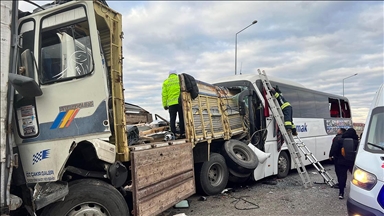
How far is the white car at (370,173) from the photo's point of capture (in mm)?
3248

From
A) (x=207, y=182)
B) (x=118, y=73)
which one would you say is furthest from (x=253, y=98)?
(x=118, y=73)

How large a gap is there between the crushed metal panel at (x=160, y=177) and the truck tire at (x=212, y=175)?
0.83m

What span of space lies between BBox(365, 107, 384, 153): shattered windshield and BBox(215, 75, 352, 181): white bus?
3778mm

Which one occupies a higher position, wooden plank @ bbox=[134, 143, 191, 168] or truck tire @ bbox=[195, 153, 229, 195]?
wooden plank @ bbox=[134, 143, 191, 168]

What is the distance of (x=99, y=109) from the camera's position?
135 inches

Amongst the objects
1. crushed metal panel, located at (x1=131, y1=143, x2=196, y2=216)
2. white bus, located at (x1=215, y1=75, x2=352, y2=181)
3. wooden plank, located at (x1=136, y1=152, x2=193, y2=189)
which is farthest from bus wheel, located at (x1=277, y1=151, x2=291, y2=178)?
wooden plank, located at (x1=136, y1=152, x2=193, y2=189)

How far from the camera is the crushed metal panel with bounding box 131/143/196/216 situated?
13.1 feet

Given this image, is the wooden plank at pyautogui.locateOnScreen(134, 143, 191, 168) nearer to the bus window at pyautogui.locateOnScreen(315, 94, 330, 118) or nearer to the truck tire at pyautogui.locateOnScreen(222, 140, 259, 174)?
the truck tire at pyautogui.locateOnScreen(222, 140, 259, 174)

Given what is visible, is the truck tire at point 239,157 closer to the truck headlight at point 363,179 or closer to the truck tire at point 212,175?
the truck tire at point 212,175

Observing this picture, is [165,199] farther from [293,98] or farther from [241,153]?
[293,98]

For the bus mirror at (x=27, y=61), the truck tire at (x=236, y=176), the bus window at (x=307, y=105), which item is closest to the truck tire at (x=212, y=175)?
the truck tire at (x=236, y=176)

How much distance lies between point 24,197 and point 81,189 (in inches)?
24.5

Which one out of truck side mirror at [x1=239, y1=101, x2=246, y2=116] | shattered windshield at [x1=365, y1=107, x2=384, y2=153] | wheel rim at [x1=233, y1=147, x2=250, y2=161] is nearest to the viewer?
shattered windshield at [x1=365, y1=107, x2=384, y2=153]

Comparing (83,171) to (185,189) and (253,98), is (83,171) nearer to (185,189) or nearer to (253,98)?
(185,189)
